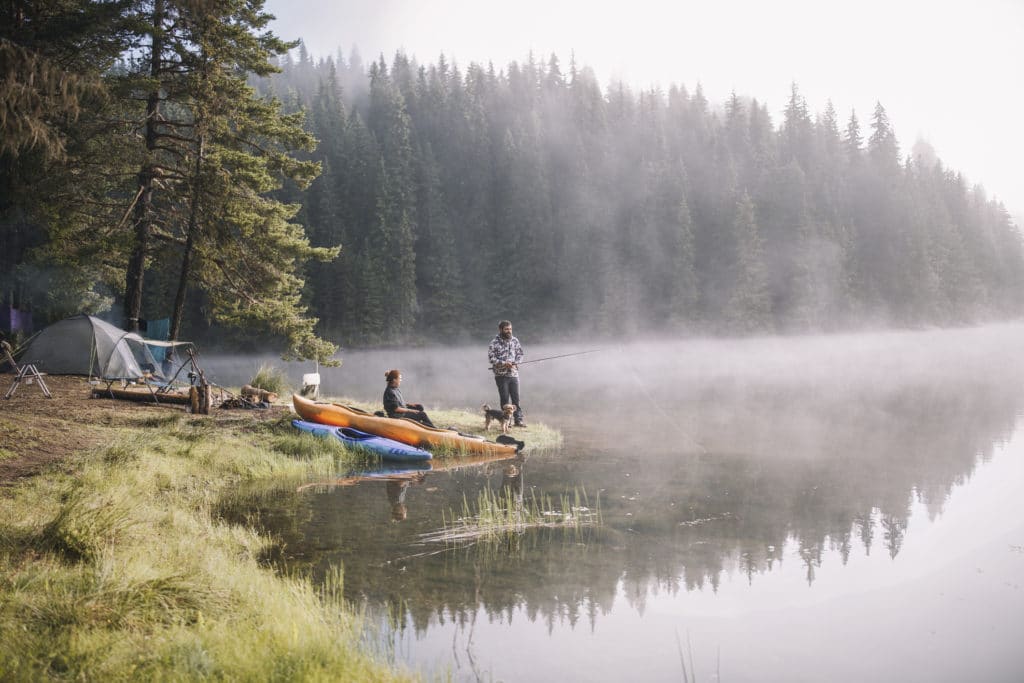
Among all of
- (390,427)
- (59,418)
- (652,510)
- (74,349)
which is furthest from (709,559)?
(74,349)

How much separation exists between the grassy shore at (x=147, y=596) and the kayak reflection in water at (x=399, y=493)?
1713 mm

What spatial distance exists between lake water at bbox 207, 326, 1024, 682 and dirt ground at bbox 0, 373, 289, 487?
2.69 m

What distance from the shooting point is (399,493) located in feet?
29.9

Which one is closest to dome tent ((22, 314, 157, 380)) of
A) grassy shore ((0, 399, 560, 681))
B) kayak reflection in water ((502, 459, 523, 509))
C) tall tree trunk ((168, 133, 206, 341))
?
tall tree trunk ((168, 133, 206, 341))

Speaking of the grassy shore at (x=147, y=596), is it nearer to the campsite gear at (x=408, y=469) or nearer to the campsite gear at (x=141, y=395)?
the campsite gear at (x=408, y=469)

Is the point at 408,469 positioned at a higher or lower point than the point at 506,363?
lower

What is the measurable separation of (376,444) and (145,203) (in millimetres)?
9686

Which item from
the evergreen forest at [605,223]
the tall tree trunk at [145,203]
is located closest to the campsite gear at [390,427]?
the tall tree trunk at [145,203]

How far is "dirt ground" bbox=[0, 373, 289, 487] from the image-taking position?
27.0 feet

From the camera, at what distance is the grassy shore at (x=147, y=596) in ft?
11.3

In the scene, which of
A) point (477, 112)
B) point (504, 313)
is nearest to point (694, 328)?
point (504, 313)

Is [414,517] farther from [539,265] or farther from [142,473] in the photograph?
[539,265]

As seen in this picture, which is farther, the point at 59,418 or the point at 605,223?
the point at 605,223

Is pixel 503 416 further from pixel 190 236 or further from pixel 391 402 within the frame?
pixel 190 236
